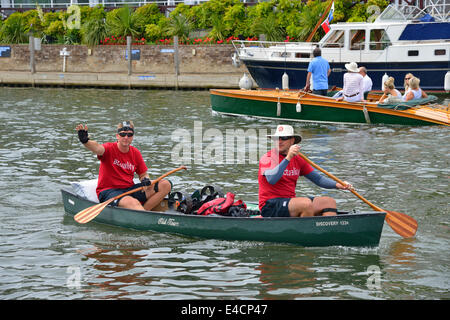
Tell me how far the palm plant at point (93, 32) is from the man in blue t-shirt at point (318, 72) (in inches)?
625

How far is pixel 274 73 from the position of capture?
86.7 feet

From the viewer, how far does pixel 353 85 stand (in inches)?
765

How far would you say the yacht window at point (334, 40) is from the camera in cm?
2544

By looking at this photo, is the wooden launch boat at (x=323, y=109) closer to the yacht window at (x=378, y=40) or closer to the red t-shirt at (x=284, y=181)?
the yacht window at (x=378, y=40)

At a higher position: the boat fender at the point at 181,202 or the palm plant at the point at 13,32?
the palm plant at the point at 13,32

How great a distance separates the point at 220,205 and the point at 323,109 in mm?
10744

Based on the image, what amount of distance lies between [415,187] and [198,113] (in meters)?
11.8

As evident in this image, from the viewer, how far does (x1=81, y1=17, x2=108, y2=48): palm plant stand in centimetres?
3366

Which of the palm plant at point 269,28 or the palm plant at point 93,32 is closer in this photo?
the palm plant at point 269,28

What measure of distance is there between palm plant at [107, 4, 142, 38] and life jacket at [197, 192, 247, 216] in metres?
25.4

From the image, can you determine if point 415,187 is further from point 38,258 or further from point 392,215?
point 38,258

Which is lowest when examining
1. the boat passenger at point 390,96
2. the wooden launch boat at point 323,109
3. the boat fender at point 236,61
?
the wooden launch boat at point 323,109

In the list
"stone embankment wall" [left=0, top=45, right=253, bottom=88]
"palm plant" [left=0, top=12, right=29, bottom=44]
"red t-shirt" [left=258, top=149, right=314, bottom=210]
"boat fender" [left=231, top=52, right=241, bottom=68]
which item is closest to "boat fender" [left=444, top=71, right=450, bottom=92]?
"boat fender" [left=231, top=52, right=241, bottom=68]

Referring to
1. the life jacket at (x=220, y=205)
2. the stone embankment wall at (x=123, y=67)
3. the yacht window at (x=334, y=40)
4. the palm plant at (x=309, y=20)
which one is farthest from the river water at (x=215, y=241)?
the stone embankment wall at (x=123, y=67)
